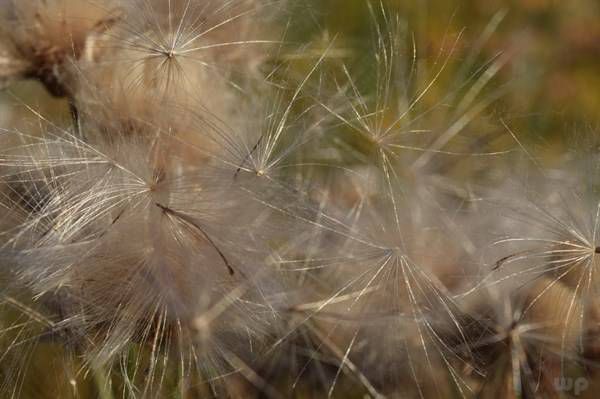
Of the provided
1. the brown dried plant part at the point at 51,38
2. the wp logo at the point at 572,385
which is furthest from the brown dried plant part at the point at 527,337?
the brown dried plant part at the point at 51,38

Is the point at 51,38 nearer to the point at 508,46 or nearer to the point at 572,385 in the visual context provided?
the point at 572,385

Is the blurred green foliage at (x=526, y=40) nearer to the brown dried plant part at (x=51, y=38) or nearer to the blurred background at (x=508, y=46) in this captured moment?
the blurred background at (x=508, y=46)

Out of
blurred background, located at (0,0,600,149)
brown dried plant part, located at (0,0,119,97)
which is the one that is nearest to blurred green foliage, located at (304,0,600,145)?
blurred background, located at (0,0,600,149)

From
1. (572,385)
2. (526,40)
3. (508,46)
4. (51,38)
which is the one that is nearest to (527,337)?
(572,385)

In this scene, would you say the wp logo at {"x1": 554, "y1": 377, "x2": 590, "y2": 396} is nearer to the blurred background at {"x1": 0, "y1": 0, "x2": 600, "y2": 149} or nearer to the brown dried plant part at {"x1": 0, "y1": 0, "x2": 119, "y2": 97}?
the blurred background at {"x1": 0, "y1": 0, "x2": 600, "y2": 149}

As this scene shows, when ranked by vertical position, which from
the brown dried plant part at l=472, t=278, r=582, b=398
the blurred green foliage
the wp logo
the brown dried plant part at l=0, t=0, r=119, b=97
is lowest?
the wp logo

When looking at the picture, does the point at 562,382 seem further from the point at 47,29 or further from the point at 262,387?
the point at 47,29

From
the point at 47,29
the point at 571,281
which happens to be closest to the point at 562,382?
the point at 571,281

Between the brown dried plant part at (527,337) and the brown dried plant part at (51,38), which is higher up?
the brown dried plant part at (51,38)
